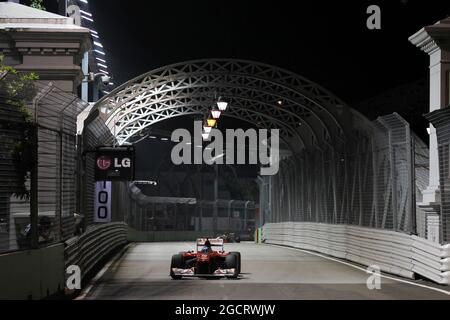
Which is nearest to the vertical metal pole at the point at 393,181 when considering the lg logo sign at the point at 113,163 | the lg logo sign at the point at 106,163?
the lg logo sign at the point at 113,163

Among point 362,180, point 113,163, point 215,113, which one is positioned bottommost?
point 362,180

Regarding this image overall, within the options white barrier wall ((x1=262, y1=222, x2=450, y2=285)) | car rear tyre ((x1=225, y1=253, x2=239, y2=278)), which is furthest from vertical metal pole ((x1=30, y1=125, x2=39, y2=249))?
white barrier wall ((x1=262, y1=222, x2=450, y2=285))

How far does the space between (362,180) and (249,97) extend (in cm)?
1271

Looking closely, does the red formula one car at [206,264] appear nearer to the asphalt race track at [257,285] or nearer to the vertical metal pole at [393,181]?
the asphalt race track at [257,285]

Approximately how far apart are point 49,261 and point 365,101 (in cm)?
4646

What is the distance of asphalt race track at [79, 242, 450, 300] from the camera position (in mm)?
16031

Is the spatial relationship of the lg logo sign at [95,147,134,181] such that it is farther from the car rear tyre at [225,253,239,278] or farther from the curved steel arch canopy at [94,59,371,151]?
the curved steel arch canopy at [94,59,371,151]

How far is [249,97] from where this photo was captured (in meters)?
39.7

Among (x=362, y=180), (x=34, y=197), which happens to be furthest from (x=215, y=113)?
(x=34, y=197)

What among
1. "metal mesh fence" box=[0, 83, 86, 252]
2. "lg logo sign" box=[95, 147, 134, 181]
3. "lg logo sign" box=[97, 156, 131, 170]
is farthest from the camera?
"lg logo sign" box=[97, 156, 131, 170]

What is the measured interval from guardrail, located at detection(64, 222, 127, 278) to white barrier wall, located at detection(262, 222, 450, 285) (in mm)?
6905

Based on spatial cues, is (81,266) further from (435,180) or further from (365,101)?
(365,101)

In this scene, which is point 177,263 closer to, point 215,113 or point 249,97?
point 215,113

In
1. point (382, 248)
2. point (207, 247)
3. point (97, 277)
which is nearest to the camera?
point (207, 247)
